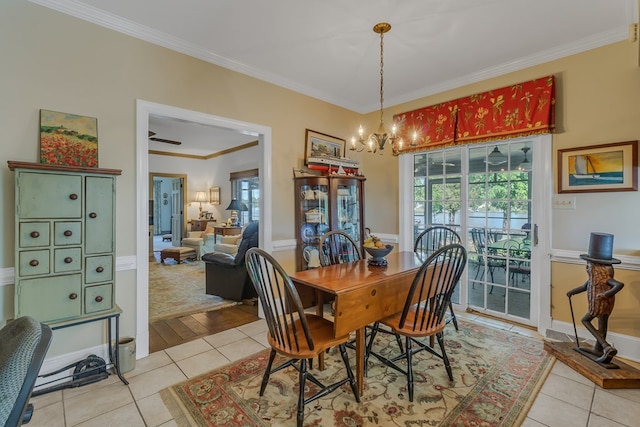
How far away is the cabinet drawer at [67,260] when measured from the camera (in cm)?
199

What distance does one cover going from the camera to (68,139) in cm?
220

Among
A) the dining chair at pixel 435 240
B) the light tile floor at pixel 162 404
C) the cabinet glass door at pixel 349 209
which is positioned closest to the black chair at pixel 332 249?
the cabinet glass door at pixel 349 209

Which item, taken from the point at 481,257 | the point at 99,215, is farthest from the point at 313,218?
the point at 99,215

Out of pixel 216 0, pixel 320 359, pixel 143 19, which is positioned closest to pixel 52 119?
pixel 143 19

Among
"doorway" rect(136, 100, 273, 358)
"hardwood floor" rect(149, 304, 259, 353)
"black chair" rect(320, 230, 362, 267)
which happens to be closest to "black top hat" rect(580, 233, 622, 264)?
"black chair" rect(320, 230, 362, 267)

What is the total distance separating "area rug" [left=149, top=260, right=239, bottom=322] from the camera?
360 cm

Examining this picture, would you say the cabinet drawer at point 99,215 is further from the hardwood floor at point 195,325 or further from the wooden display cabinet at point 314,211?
the wooden display cabinet at point 314,211

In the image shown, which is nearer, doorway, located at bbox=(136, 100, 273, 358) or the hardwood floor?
doorway, located at bbox=(136, 100, 273, 358)

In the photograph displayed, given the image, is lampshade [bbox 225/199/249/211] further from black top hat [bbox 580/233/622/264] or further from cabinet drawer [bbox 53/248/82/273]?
black top hat [bbox 580/233/622/264]

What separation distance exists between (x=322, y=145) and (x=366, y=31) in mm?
1637

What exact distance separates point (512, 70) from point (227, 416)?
4.04m

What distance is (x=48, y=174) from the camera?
77.4 inches

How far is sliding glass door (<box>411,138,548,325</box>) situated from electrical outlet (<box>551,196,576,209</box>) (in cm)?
18

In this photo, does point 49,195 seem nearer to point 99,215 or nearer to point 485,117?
point 99,215
